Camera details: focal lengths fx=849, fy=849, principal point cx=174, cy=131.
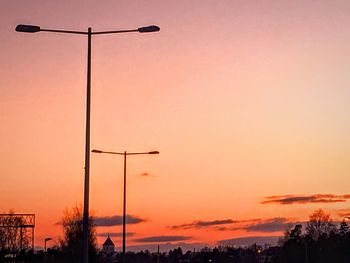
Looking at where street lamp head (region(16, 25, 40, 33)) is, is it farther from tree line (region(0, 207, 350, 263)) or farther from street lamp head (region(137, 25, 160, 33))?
tree line (region(0, 207, 350, 263))

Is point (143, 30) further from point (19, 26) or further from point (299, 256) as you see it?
point (299, 256)

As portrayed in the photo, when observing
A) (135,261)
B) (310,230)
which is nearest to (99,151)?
(310,230)

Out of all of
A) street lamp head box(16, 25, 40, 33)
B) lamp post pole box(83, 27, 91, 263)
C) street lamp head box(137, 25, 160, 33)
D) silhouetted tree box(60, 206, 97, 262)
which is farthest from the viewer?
silhouetted tree box(60, 206, 97, 262)

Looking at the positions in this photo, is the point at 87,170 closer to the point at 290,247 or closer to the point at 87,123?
the point at 87,123

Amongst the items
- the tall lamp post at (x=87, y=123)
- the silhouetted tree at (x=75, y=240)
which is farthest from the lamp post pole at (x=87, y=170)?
the silhouetted tree at (x=75, y=240)

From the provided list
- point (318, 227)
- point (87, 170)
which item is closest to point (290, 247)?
point (318, 227)

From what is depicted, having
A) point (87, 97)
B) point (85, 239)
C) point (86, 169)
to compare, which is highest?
point (87, 97)

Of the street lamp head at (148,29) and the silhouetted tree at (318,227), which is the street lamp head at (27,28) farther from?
the silhouetted tree at (318,227)

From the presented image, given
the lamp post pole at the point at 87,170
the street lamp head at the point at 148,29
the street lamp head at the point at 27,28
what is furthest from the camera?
the lamp post pole at the point at 87,170

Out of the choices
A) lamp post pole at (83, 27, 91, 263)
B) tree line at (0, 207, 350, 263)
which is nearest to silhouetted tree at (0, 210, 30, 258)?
tree line at (0, 207, 350, 263)

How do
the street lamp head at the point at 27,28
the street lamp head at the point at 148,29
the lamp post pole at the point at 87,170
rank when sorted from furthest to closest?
1. the lamp post pole at the point at 87,170
2. the street lamp head at the point at 148,29
3. the street lamp head at the point at 27,28

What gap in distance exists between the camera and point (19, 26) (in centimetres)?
3341

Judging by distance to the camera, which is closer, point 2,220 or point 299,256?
point 2,220

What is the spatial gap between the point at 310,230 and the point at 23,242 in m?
69.0
